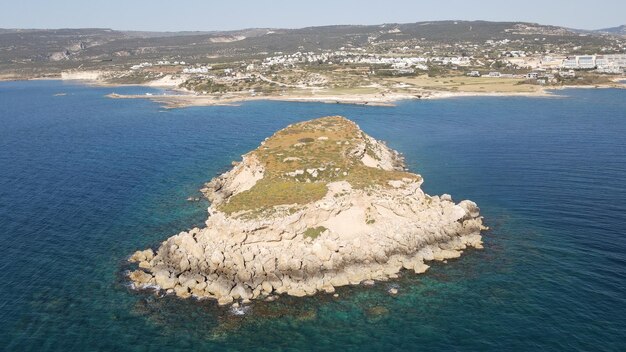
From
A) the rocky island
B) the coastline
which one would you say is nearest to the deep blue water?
the rocky island

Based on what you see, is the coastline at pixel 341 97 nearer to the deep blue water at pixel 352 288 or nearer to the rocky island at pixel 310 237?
the deep blue water at pixel 352 288

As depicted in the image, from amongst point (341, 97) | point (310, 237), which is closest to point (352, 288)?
point (310, 237)

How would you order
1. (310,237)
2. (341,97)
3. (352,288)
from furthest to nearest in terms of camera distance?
(341,97)
(310,237)
(352,288)

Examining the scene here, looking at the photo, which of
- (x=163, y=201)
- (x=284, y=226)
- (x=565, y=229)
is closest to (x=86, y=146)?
(x=163, y=201)

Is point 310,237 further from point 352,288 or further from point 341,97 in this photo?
point 341,97

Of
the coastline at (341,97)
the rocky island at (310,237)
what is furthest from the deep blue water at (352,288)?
the coastline at (341,97)

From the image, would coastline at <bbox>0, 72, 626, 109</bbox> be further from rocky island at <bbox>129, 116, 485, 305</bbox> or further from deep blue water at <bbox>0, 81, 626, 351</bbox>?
rocky island at <bbox>129, 116, 485, 305</bbox>
